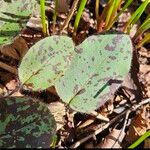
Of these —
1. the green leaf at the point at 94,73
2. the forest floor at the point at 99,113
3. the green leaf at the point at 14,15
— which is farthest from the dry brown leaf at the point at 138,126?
the green leaf at the point at 14,15

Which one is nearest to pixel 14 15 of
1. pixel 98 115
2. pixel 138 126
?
pixel 98 115

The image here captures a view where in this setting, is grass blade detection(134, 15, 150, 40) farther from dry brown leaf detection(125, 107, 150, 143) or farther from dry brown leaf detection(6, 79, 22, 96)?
dry brown leaf detection(6, 79, 22, 96)

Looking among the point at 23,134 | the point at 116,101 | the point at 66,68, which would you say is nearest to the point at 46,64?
the point at 66,68

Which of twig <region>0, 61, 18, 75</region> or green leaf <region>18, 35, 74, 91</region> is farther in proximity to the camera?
twig <region>0, 61, 18, 75</region>

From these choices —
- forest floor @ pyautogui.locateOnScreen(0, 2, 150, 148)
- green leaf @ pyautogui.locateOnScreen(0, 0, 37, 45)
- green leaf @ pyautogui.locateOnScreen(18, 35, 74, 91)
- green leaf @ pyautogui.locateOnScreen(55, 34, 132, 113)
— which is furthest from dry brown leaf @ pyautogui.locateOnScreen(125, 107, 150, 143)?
green leaf @ pyautogui.locateOnScreen(0, 0, 37, 45)

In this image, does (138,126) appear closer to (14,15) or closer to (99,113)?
(99,113)

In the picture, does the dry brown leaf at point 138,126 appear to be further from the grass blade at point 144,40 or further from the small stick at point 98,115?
the grass blade at point 144,40

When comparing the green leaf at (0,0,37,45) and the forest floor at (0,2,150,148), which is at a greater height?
the green leaf at (0,0,37,45)
